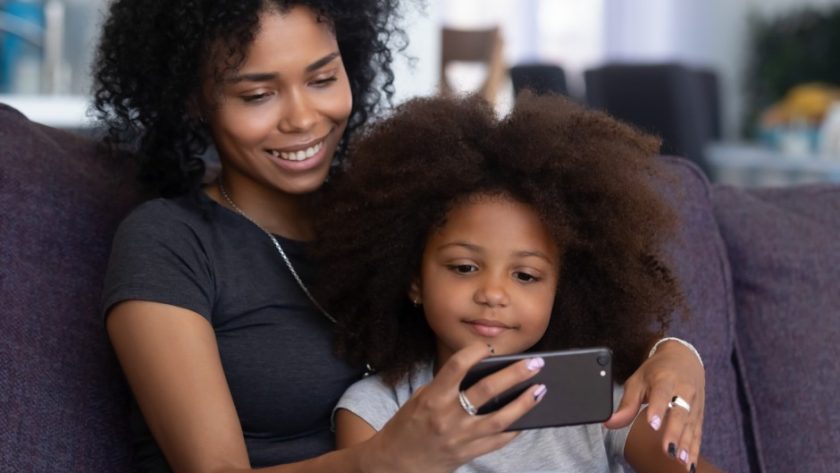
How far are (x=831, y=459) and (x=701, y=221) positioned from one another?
40 centimetres

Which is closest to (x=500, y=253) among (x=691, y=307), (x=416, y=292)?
(x=416, y=292)

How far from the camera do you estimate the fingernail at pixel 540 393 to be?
1.10 m

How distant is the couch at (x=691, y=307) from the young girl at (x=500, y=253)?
0.70 feet

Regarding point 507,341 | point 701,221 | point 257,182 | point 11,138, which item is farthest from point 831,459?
point 11,138

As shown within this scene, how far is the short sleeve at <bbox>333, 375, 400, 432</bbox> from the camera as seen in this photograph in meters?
1.45

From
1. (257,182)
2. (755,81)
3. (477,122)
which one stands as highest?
(477,122)

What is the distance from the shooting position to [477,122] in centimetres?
149

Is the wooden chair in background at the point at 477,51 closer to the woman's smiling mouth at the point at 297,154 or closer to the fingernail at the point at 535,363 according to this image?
the woman's smiling mouth at the point at 297,154

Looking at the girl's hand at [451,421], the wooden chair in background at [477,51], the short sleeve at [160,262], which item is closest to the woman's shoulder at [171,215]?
the short sleeve at [160,262]

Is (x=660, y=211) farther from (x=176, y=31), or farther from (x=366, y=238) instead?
(x=176, y=31)

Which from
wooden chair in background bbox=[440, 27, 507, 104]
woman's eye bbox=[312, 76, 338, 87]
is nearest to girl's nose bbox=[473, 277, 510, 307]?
woman's eye bbox=[312, 76, 338, 87]

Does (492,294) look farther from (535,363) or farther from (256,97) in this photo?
(256,97)

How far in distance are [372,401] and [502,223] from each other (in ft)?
0.90

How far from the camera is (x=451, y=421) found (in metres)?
1.05
